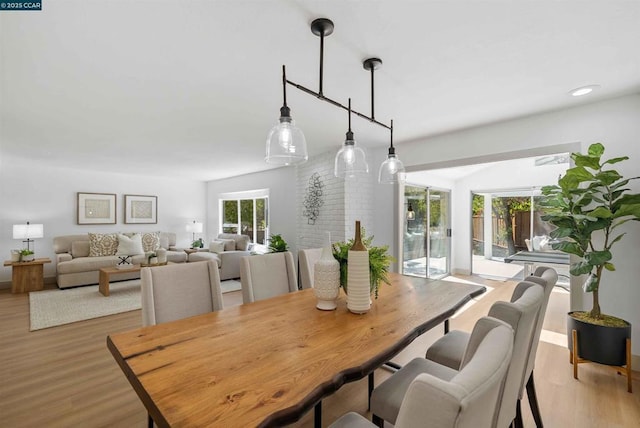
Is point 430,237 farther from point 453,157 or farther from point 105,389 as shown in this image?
point 105,389

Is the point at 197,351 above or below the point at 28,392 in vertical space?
above

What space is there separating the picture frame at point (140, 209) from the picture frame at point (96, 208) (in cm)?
27

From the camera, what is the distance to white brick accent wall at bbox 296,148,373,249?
4.17 meters

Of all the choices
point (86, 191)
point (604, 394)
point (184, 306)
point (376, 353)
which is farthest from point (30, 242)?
point (604, 394)

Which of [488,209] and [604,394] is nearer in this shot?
[604,394]

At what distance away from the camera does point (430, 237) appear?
227 inches

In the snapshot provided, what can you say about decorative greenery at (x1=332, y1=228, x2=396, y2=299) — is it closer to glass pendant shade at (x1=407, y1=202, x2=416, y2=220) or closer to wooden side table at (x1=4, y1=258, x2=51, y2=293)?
glass pendant shade at (x1=407, y1=202, x2=416, y2=220)

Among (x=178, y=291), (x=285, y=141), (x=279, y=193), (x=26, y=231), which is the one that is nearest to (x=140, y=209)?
(x=26, y=231)

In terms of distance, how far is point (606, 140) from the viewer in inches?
105

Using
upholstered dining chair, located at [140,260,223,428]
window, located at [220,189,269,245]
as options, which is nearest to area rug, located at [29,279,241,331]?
window, located at [220,189,269,245]

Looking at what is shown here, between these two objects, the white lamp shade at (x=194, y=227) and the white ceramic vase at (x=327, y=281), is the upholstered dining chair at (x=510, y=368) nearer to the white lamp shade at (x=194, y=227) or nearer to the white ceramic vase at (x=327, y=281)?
the white ceramic vase at (x=327, y=281)

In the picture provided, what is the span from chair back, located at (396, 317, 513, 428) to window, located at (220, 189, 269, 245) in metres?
5.99

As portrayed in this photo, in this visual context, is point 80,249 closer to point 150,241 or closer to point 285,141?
point 150,241

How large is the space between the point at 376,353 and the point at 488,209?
657 cm
